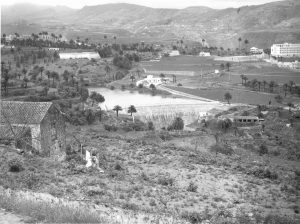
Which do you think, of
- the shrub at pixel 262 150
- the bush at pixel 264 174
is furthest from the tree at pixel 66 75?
the bush at pixel 264 174

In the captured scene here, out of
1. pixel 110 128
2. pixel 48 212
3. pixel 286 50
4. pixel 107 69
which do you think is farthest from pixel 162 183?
pixel 286 50

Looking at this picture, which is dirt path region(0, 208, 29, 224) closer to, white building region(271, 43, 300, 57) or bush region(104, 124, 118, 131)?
bush region(104, 124, 118, 131)

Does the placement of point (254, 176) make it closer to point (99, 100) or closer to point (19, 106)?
point (19, 106)

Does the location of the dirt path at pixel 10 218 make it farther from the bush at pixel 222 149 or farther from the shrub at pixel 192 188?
the bush at pixel 222 149

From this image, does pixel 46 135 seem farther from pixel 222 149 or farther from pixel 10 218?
pixel 222 149

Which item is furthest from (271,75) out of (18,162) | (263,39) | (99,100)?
(18,162)

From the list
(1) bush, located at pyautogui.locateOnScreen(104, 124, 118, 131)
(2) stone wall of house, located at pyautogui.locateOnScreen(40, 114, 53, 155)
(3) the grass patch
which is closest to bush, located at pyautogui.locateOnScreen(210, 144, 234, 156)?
(1) bush, located at pyautogui.locateOnScreen(104, 124, 118, 131)

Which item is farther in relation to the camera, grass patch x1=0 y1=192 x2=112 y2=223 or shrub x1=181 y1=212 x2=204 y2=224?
shrub x1=181 y1=212 x2=204 y2=224
